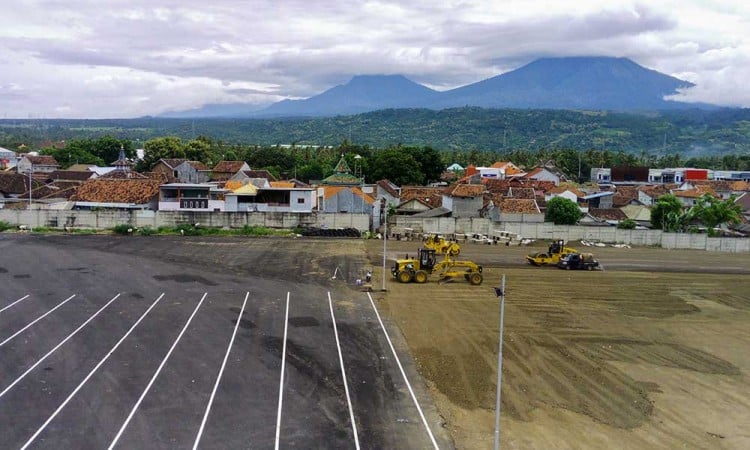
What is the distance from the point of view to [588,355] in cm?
2066

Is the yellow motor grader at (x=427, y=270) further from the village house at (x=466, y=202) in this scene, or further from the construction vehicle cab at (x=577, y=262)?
the village house at (x=466, y=202)

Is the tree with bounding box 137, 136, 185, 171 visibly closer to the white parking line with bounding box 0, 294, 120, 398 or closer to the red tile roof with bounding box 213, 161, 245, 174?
the red tile roof with bounding box 213, 161, 245, 174

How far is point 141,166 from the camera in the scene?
82750mm

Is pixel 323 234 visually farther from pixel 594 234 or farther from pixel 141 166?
pixel 141 166

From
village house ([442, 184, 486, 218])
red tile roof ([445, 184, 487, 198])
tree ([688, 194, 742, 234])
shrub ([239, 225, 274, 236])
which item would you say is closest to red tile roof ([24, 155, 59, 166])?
shrub ([239, 225, 274, 236])

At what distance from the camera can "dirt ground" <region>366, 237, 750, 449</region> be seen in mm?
15328

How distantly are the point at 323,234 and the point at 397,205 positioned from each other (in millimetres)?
12846

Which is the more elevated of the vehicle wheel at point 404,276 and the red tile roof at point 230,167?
the red tile roof at point 230,167

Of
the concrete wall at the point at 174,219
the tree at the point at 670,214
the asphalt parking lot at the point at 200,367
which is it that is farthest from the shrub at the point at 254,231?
the tree at the point at 670,214

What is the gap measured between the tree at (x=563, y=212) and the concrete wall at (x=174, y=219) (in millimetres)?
15021

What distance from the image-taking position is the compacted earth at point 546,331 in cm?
1552

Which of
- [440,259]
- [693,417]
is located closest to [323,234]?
[440,259]

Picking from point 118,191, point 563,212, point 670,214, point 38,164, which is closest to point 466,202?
point 563,212

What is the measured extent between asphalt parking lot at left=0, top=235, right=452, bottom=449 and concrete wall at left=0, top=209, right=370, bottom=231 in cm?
1669
